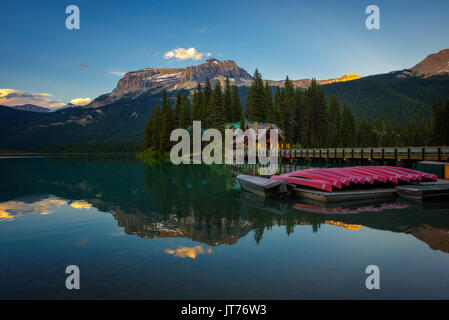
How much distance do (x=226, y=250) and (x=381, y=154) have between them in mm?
38048

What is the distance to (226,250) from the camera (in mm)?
9008

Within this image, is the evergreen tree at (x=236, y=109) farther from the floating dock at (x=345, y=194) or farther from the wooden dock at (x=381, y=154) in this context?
the floating dock at (x=345, y=194)

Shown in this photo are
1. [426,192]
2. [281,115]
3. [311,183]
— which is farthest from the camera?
[281,115]

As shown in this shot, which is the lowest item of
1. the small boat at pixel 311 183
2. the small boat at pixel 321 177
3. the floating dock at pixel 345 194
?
the floating dock at pixel 345 194

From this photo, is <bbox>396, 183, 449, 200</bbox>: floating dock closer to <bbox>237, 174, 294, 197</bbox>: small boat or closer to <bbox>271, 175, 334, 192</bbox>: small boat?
<bbox>271, 175, 334, 192</bbox>: small boat

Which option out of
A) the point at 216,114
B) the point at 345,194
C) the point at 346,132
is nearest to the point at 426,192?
the point at 345,194

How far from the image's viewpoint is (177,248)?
9195 mm

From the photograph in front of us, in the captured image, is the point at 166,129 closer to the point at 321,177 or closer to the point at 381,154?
the point at 381,154

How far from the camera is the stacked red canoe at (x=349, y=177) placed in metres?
18.6

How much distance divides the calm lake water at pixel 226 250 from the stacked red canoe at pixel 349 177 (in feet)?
6.98

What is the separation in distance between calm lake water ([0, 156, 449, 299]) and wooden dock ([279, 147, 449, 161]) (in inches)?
718

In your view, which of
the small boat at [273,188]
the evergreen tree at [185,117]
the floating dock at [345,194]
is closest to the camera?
the floating dock at [345,194]

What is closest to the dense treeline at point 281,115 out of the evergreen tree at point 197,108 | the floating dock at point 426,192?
the evergreen tree at point 197,108

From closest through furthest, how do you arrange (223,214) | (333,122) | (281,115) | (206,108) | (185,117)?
(223,214) → (206,108) → (281,115) → (185,117) → (333,122)
